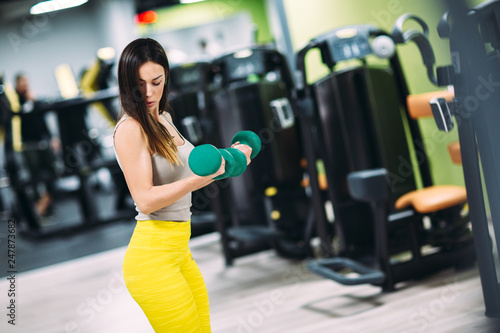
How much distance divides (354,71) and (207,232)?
2.48 m

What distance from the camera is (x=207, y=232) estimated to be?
493 cm

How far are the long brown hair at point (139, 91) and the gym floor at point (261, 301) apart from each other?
1.48m

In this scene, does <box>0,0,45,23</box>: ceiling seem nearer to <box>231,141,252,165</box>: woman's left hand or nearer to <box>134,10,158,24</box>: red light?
<box>134,10,158,24</box>: red light

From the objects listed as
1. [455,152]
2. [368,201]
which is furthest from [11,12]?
[455,152]

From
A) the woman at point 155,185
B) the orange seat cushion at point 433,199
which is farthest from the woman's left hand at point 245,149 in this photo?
the orange seat cushion at point 433,199

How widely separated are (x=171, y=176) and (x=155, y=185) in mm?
39

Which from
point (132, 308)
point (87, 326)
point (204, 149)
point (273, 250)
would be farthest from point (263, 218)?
point (204, 149)

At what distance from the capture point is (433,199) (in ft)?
8.70

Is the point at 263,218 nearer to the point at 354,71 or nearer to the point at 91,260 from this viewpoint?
the point at 354,71

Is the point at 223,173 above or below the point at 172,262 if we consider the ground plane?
above

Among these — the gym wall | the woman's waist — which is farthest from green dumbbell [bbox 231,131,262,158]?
the gym wall

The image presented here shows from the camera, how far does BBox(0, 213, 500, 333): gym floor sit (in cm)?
228

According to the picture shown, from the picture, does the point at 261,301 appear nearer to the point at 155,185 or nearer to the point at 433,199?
the point at 433,199

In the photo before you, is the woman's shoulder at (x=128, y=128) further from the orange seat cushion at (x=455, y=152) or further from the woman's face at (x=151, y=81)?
the orange seat cushion at (x=455, y=152)
